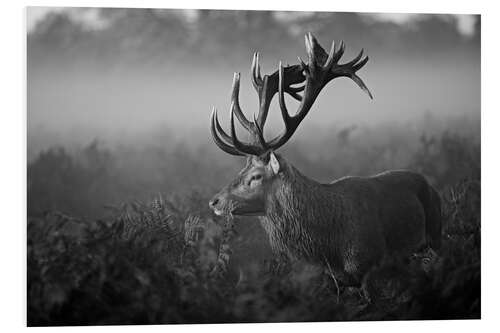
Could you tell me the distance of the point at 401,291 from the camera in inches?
189

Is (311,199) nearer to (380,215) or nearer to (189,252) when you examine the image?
(380,215)

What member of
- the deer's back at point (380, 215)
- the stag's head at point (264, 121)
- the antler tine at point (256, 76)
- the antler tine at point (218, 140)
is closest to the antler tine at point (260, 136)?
the stag's head at point (264, 121)

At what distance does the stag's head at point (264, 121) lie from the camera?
15.3 ft

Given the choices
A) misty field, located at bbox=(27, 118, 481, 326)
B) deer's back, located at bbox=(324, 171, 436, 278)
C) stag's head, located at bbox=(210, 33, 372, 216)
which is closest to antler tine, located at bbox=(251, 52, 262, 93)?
stag's head, located at bbox=(210, 33, 372, 216)

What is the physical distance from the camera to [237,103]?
4820 mm

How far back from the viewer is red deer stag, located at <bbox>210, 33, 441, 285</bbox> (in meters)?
4.65

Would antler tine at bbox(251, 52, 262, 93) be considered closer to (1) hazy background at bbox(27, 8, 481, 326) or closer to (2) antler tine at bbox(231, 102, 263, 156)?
(1) hazy background at bbox(27, 8, 481, 326)

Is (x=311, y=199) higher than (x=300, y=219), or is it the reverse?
(x=311, y=199)

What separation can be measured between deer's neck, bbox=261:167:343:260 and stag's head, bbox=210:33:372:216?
55mm

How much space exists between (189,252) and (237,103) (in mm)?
924

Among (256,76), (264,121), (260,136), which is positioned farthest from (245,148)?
(256,76)

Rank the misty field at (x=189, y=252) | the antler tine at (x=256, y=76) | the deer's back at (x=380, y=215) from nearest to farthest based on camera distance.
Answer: the misty field at (x=189, y=252) → the deer's back at (x=380, y=215) → the antler tine at (x=256, y=76)

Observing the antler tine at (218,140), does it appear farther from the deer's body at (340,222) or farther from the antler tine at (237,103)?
the deer's body at (340,222)
